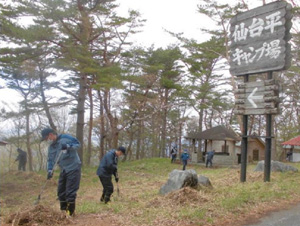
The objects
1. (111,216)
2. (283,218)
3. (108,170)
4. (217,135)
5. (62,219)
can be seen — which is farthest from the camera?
(217,135)

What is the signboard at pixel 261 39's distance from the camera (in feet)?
26.0

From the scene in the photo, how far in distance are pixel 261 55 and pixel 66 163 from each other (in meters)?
5.91

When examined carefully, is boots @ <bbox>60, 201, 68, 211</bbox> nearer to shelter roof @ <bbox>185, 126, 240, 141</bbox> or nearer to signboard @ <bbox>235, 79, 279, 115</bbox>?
signboard @ <bbox>235, 79, 279, 115</bbox>

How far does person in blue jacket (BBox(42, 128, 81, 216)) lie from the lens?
205 inches

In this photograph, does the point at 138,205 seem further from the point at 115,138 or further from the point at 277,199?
the point at 115,138

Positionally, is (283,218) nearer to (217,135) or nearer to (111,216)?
(111,216)

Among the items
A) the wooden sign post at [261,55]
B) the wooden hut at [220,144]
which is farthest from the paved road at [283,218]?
the wooden hut at [220,144]

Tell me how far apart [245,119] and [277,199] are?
3.01 m

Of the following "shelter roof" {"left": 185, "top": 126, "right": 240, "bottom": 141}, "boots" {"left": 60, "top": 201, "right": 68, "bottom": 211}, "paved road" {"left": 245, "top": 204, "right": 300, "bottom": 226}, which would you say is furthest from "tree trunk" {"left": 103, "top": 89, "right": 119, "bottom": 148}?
"paved road" {"left": 245, "top": 204, "right": 300, "bottom": 226}

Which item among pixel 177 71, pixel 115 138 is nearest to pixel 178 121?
pixel 177 71

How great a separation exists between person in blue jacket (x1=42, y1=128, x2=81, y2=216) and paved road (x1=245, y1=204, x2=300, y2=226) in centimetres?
300

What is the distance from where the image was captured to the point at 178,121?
3597 centimetres

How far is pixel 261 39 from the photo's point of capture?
8.35 meters

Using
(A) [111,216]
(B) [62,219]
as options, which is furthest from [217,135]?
(B) [62,219]
